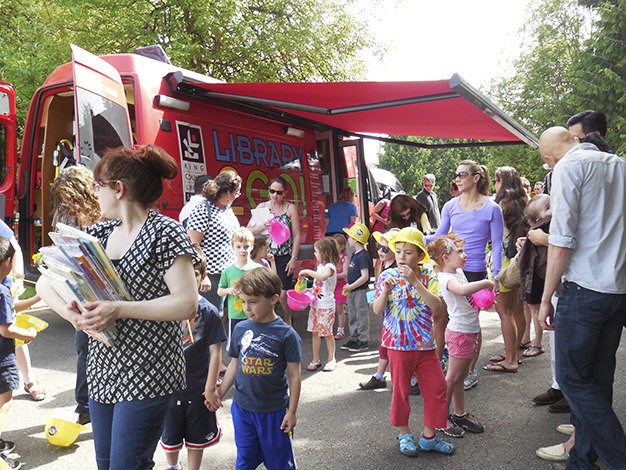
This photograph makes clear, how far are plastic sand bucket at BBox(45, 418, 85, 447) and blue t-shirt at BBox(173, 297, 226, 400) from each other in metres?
1.08

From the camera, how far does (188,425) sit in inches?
117

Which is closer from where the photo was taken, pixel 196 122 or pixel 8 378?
pixel 8 378

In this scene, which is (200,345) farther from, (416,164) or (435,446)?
(416,164)

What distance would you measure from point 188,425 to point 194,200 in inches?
106

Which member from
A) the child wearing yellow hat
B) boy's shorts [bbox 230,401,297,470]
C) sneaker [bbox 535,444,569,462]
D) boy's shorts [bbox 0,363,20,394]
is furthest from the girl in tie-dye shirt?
the child wearing yellow hat

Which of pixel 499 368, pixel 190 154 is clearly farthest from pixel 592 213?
pixel 190 154

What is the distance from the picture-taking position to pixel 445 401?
3.39 metres

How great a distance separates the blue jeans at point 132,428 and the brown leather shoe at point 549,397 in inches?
125

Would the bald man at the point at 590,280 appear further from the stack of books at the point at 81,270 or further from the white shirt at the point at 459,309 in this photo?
the stack of books at the point at 81,270

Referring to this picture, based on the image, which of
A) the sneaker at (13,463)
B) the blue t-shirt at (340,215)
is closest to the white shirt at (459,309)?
the sneaker at (13,463)

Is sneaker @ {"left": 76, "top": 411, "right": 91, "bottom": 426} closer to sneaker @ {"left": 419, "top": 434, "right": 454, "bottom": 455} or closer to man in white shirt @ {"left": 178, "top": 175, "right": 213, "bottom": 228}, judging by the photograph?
man in white shirt @ {"left": 178, "top": 175, "right": 213, "bottom": 228}

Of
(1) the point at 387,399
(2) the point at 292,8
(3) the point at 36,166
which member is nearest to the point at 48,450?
(1) the point at 387,399

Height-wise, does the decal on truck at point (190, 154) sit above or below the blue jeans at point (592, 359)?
above

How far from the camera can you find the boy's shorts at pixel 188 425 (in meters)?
2.95
